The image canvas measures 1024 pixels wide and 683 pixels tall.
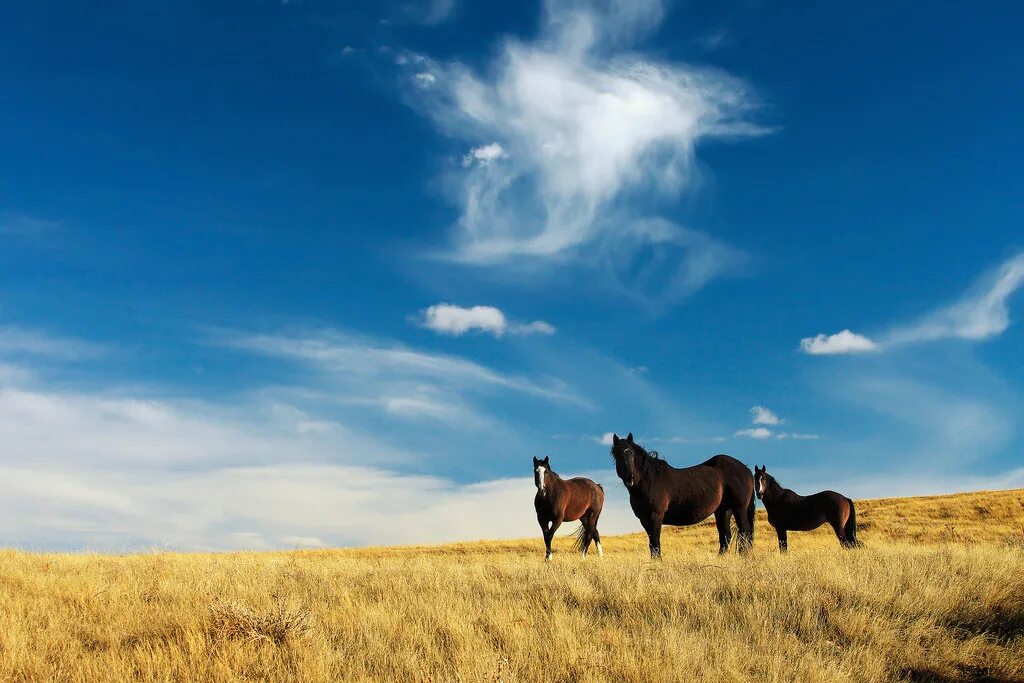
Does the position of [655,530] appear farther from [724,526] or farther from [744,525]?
[744,525]

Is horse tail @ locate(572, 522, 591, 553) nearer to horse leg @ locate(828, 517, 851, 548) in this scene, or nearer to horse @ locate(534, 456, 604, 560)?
horse @ locate(534, 456, 604, 560)

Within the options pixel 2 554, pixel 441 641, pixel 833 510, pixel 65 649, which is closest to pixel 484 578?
pixel 441 641

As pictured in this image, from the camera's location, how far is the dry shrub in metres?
8.64

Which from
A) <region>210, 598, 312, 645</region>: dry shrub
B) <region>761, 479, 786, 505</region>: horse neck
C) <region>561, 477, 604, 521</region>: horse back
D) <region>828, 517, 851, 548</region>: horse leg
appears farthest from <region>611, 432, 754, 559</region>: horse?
<region>210, 598, 312, 645</region>: dry shrub

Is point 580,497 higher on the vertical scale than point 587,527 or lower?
higher

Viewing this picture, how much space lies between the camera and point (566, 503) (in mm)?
21016

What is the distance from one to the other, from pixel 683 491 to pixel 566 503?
549cm

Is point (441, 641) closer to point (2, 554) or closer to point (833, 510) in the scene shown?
point (2, 554)

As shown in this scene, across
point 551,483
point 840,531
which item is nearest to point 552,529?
point 551,483

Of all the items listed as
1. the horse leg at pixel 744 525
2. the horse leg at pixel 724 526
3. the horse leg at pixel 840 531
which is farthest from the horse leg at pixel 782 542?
the horse leg at pixel 724 526

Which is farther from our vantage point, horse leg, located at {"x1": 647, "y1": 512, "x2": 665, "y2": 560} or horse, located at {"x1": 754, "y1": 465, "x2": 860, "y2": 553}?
horse, located at {"x1": 754, "y1": 465, "x2": 860, "y2": 553}

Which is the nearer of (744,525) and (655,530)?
(655,530)

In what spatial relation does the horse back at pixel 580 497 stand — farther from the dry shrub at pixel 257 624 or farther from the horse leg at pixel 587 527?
the dry shrub at pixel 257 624

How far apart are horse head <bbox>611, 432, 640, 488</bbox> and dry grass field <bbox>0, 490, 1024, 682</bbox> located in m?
2.03
